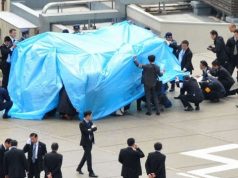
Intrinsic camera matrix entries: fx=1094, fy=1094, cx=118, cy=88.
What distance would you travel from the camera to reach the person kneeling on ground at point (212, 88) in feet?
90.8

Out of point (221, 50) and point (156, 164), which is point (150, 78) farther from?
point (156, 164)

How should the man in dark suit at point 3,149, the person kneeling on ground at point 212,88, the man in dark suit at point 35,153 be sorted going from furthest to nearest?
the person kneeling on ground at point 212,88 < the man in dark suit at point 35,153 < the man in dark suit at point 3,149

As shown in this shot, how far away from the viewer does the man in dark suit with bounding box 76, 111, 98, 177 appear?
71.8 ft

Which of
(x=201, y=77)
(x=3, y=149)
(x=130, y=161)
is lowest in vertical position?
(x=130, y=161)

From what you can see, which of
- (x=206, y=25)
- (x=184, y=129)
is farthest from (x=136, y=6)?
(x=184, y=129)

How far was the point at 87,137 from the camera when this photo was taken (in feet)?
72.1

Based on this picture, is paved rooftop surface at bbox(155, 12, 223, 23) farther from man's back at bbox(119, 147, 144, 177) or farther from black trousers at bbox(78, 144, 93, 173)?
man's back at bbox(119, 147, 144, 177)

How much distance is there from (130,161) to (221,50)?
924 centimetres

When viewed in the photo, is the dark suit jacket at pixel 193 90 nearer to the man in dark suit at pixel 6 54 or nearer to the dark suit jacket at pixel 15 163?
the man in dark suit at pixel 6 54

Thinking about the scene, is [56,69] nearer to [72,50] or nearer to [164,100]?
[72,50]

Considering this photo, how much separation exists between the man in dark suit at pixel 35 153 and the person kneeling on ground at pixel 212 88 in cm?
751

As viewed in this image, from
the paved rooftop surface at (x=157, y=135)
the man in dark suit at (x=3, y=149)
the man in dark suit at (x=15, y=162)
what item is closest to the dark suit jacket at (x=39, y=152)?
the man in dark suit at (x=3, y=149)

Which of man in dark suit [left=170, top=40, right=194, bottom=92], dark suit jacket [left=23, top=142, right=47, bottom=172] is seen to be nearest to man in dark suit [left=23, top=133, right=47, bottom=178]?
dark suit jacket [left=23, top=142, right=47, bottom=172]

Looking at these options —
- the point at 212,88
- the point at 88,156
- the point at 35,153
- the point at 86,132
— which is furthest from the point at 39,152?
the point at 212,88
